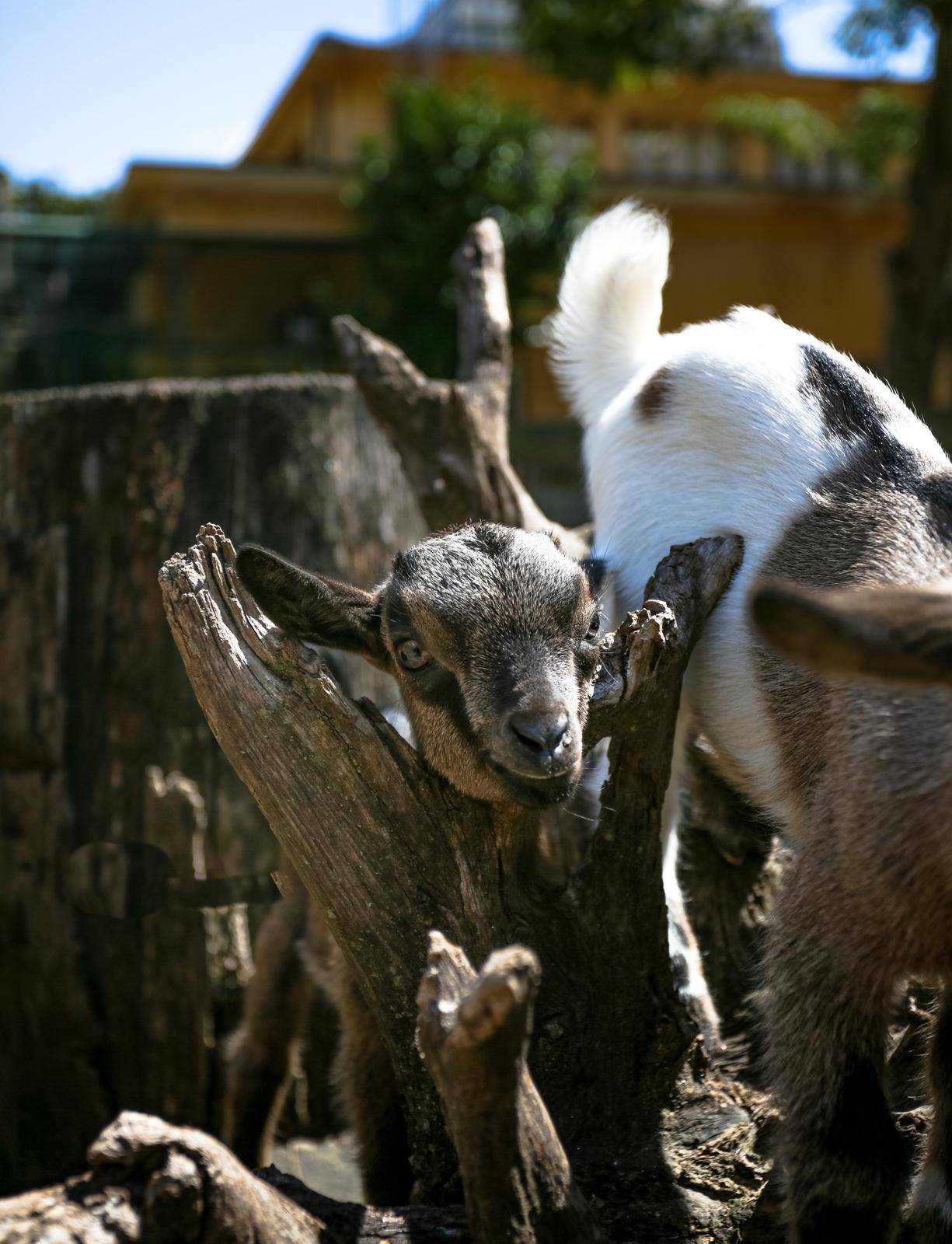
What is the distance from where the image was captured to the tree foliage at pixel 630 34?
12.7 m

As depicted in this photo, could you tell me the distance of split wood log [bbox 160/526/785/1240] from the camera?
295 cm

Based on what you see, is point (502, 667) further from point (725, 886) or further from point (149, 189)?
point (149, 189)

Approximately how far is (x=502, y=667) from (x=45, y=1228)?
1.42 meters

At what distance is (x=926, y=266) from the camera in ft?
46.6

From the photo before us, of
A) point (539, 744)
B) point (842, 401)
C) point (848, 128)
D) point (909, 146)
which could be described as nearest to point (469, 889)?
point (539, 744)

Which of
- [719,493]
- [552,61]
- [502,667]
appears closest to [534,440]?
[552,61]

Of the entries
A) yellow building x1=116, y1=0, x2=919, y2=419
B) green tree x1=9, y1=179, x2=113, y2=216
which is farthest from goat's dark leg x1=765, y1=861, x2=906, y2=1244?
green tree x1=9, y1=179, x2=113, y2=216

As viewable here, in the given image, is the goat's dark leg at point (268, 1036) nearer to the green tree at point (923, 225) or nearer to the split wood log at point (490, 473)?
the split wood log at point (490, 473)

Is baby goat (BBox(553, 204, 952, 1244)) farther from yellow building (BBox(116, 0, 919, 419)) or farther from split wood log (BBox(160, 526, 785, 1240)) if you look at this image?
yellow building (BBox(116, 0, 919, 419))

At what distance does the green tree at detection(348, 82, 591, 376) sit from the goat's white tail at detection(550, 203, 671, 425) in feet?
33.3

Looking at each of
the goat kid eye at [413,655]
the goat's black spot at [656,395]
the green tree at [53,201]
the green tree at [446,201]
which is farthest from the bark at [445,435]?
the green tree at [53,201]

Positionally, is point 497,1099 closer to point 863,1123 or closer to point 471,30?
point 863,1123

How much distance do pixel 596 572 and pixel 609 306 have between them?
1367 mm

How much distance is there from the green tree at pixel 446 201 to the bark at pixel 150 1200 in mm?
13064
